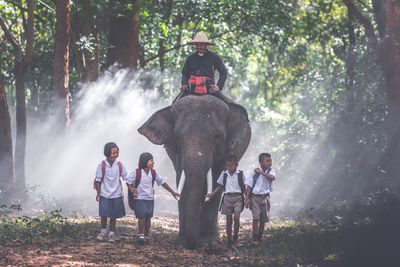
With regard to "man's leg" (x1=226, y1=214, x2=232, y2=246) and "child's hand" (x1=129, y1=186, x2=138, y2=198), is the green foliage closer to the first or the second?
"child's hand" (x1=129, y1=186, x2=138, y2=198)

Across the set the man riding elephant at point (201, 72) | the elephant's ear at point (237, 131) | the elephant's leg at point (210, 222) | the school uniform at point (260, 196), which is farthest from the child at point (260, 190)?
the man riding elephant at point (201, 72)

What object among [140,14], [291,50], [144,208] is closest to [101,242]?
[144,208]

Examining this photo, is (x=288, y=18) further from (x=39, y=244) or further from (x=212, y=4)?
(x=39, y=244)

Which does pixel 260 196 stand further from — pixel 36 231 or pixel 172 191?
pixel 36 231

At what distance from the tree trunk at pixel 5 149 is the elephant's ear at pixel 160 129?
4.33m

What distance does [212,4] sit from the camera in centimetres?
1753

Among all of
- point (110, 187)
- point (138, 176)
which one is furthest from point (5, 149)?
point (138, 176)

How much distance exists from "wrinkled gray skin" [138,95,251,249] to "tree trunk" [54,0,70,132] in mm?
5144

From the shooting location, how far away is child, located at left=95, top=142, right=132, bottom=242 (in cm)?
845

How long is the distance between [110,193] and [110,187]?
10cm

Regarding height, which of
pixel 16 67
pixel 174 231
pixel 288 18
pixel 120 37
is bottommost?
pixel 174 231

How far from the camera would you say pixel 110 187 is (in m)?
8.51

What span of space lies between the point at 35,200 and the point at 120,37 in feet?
19.4

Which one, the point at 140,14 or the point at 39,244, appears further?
the point at 140,14
